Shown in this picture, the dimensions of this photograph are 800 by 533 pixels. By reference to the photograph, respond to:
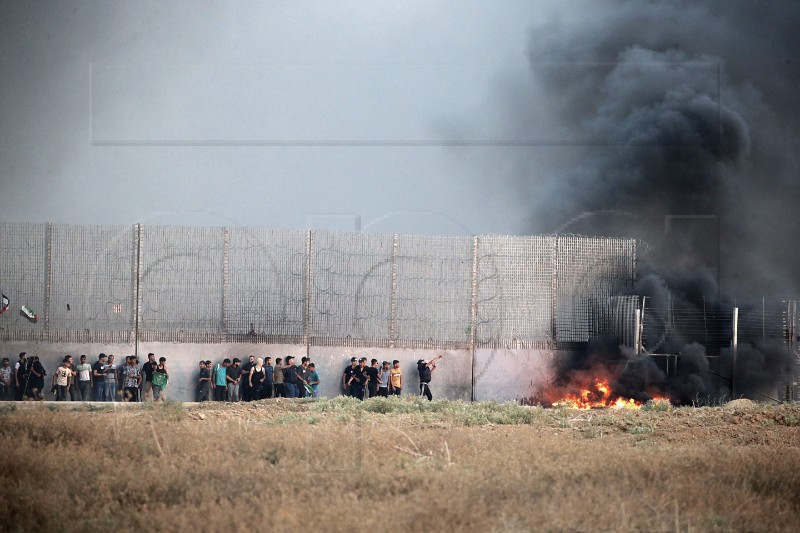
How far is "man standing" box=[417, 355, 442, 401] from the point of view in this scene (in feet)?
74.8

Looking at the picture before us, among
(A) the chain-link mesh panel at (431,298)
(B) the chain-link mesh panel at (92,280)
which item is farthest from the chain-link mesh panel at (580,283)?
(B) the chain-link mesh panel at (92,280)

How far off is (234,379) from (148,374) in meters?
1.84

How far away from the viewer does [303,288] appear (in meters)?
23.0

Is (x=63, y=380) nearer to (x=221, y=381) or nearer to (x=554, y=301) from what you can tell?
(x=221, y=381)

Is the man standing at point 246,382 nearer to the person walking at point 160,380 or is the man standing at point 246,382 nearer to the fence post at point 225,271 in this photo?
the fence post at point 225,271

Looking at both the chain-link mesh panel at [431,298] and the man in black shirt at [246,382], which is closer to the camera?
the man in black shirt at [246,382]

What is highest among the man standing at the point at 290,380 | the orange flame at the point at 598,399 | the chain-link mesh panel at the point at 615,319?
the chain-link mesh panel at the point at 615,319

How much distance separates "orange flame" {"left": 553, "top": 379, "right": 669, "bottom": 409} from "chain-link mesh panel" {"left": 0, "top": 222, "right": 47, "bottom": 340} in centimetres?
1151

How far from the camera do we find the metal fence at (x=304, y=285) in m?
22.5

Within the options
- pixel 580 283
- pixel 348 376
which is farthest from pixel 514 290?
pixel 348 376

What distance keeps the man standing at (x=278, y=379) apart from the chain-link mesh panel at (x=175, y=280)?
1779mm

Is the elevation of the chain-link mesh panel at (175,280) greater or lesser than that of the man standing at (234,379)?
greater

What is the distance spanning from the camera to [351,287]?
23.0m

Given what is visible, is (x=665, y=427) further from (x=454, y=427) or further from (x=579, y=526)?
(x=579, y=526)
